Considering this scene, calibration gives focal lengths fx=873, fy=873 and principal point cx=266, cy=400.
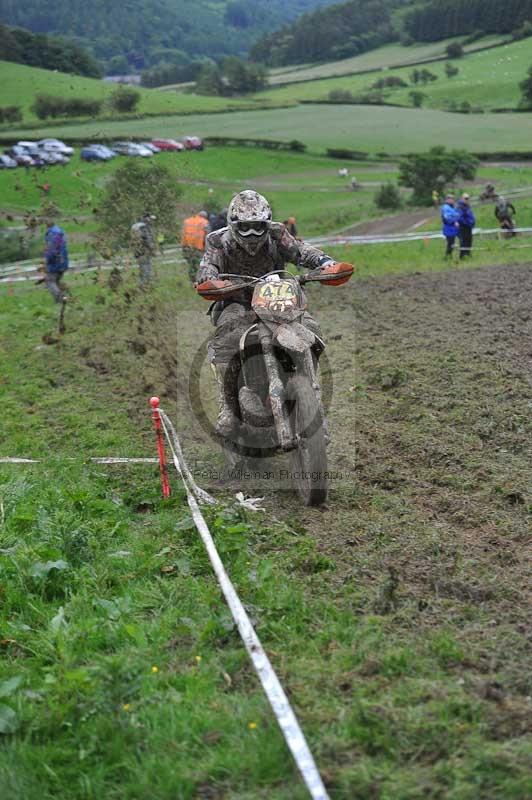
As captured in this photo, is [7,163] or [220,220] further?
[7,163]

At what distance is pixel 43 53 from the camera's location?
80.4 ft

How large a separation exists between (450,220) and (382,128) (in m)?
49.1

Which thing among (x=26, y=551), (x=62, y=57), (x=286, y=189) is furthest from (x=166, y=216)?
(x=286, y=189)

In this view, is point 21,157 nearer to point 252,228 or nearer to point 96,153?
point 96,153

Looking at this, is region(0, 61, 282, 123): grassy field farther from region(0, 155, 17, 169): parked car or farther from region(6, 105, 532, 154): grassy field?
region(6, 105, 532, 154): grassy field

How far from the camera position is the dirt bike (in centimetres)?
682

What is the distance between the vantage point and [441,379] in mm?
10195

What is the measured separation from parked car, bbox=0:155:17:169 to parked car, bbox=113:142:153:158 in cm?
336

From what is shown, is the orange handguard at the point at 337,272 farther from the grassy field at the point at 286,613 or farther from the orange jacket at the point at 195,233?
the orange jacket at the point at 195,233

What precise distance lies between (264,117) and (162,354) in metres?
54.5

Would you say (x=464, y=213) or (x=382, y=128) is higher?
(x=382, y=128)

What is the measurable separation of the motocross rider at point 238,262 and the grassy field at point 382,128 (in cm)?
4800

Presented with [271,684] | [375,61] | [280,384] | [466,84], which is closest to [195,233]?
[280,384]

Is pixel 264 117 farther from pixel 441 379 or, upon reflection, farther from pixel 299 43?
pixel 441 379
